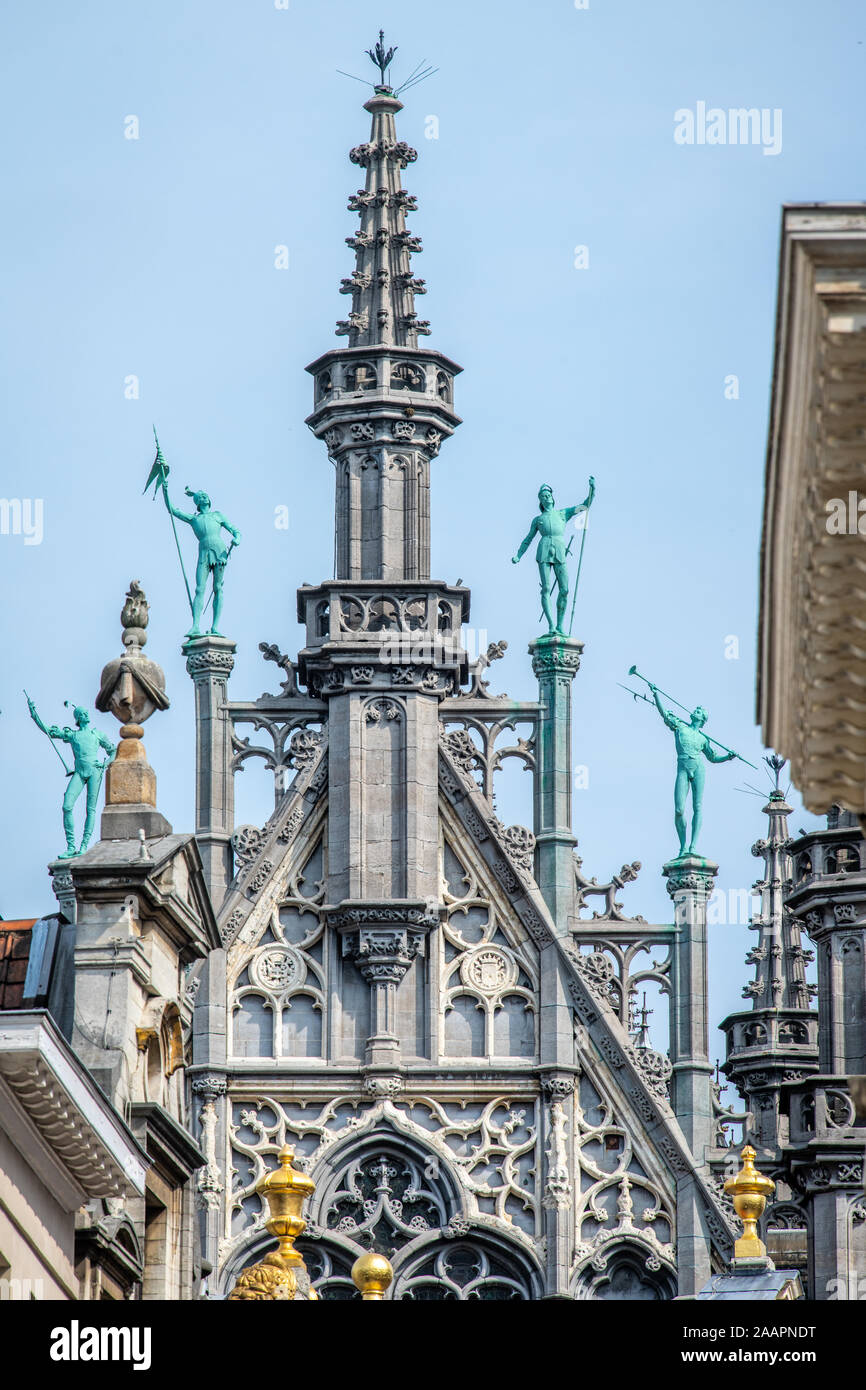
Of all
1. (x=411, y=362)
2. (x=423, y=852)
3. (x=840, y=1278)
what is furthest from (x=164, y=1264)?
(x=411, y=362)

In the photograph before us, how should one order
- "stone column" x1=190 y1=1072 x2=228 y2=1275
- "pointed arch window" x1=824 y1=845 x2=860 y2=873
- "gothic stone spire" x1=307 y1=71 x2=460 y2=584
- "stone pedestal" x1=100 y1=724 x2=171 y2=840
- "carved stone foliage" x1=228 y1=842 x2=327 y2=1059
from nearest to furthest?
"stone pedestal" x1=100 y1=724 x2=171 y2=840
"pointed arch window" x1=824 y1=845 x2=860 y2=873
"stone column" x1=190 y1=1072 x2=228 y2=1275
"carved stone foliage" x1=228 y1=842 x2=327 y2=1059
"gothic stone spire" x1=307 y1=71 x2=460 y2=584

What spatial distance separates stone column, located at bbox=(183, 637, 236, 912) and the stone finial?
388 inches

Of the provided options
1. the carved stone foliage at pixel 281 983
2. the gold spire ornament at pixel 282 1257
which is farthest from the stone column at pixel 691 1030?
the gold spire ornament at pixel 282 1257

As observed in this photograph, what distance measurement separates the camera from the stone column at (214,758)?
52.1 meters

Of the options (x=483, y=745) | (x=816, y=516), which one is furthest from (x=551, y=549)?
(x=816, y=516)

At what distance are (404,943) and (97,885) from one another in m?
11.7

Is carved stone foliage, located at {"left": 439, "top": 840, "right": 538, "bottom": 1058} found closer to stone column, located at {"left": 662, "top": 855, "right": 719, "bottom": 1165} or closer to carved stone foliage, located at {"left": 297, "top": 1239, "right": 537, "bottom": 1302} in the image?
stone column, located at {"left": 662, "top": 855, "right": 719, "bottom": 1165}

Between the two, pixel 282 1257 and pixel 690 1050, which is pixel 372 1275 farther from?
pixel 690 1050

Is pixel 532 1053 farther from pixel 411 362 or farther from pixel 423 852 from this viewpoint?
pixel 411 362

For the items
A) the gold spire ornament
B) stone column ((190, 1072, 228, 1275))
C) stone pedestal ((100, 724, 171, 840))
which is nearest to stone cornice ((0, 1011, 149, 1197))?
the gold spire ornament

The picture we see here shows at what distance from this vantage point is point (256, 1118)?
5122cm

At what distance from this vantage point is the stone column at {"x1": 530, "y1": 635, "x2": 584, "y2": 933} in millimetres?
52094

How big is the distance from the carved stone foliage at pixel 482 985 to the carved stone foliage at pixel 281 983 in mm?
1543
